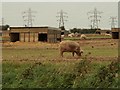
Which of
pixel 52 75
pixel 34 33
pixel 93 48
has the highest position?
pixel 34 33

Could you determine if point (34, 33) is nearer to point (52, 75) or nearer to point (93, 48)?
point (93, 48)

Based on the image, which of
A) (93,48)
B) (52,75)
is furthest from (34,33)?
(52,75)

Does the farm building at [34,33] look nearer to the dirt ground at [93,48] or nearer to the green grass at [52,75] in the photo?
the dirt ground at [93,48]

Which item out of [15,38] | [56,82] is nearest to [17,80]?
[56,82]

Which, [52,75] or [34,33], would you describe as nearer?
[52,75]

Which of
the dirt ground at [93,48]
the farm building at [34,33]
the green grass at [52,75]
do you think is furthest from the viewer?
Result: the farm building at [34,33]

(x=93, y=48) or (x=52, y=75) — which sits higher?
(x=93, y=48)

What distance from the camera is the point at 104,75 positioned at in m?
19.3

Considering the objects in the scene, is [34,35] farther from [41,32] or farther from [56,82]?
[56,82]

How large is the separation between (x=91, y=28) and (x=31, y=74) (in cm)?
11708

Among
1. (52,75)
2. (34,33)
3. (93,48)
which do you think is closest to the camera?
(52,75)

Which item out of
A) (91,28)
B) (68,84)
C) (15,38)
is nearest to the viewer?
(68,84)

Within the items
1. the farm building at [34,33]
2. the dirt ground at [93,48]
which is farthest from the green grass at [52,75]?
the farm building at [34,33]

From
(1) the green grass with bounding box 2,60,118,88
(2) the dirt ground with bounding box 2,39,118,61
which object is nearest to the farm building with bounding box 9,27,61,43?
(2) the dirt ground with bounding box 2,39,118,61
